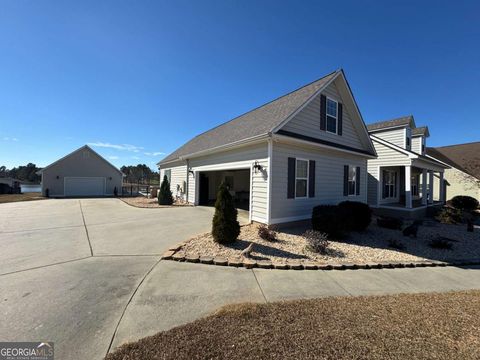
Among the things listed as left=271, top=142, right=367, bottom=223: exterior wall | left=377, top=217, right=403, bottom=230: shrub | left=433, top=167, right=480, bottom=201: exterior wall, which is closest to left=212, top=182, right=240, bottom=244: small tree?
left=271, top=142, right=367, bottom=223: exterior wall

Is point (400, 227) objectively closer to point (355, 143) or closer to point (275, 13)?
point (355, 143)

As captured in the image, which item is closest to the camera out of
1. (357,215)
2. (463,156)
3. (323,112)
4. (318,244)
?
(318,244)

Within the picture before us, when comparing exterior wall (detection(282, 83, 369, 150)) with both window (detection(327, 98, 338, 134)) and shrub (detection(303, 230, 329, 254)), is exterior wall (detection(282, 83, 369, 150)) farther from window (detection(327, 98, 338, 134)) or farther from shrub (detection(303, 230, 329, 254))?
shrub (detection(303, 230, 329, 254))

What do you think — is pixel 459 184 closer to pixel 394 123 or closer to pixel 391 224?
pixel 394 123

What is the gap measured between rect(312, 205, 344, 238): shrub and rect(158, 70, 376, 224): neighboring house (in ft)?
4.27

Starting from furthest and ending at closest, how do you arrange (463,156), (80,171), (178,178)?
1. (80,171)
2. (463,156)
3. (178,178)

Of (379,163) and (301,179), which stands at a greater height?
(379,163)

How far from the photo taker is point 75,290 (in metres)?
3.74

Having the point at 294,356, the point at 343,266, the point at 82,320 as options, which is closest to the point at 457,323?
the point at 343,266

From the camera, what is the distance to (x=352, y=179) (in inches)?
467

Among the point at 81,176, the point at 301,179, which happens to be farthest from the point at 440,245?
the point at 81,176

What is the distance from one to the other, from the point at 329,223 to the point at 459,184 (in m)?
23.0

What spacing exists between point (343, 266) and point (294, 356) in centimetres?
348

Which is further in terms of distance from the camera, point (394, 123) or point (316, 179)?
point (394, 123)
